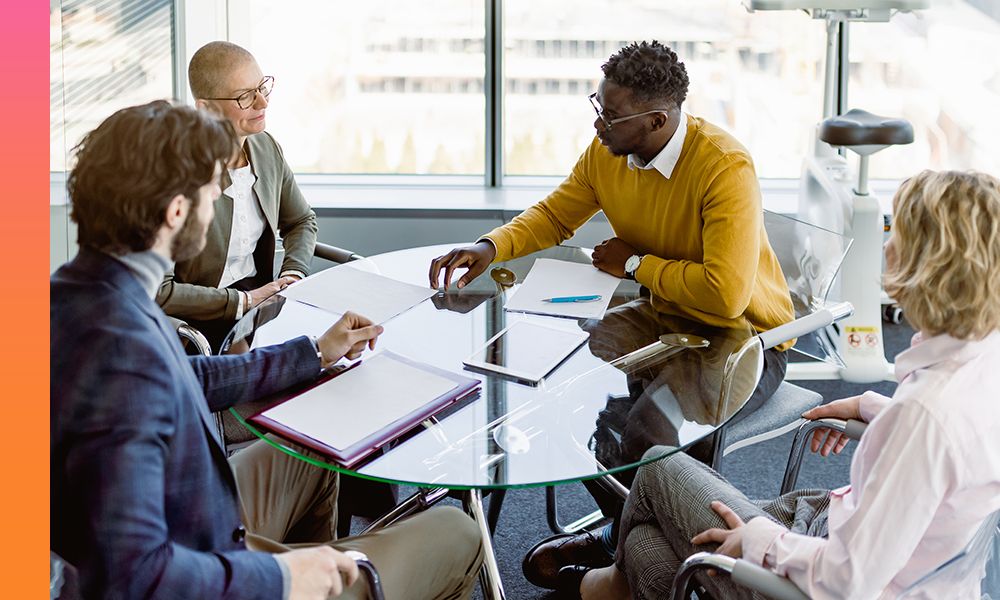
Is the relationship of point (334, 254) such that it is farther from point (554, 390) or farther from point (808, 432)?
point (808, 432)

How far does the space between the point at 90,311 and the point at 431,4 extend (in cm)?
332

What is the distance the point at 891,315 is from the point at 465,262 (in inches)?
97.8

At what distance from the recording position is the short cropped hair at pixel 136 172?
53.0 inches

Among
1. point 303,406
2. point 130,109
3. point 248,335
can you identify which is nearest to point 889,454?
point 303,406

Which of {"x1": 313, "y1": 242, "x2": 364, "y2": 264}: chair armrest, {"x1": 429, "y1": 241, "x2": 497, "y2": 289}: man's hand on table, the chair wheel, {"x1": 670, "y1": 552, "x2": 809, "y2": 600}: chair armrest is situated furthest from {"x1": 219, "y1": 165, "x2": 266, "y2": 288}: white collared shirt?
the chair wheel

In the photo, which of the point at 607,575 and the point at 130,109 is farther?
the point at 607,575

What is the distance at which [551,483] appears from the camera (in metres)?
1.70

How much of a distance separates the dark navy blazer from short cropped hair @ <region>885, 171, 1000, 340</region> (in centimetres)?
96

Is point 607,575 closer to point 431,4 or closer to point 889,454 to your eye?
point 889,454

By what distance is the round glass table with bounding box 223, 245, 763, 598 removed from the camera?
1743mm

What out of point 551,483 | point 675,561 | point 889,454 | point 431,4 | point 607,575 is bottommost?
point 607,575

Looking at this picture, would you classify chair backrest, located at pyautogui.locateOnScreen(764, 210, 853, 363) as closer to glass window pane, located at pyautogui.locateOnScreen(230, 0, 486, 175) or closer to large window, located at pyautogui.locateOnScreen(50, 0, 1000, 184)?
large window, located at pyautogui.locateOnScreen(50, 0, 1000, 184)

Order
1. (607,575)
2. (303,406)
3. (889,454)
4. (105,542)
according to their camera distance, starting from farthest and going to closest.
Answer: (607,575) → (303,406) → (889,454) → (105,542)

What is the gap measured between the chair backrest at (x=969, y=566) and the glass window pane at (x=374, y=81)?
333cm
